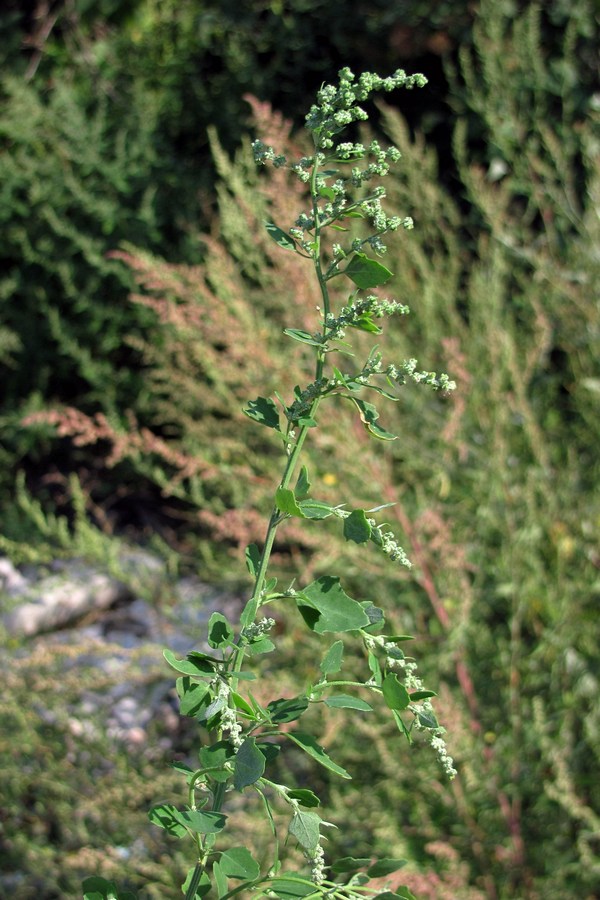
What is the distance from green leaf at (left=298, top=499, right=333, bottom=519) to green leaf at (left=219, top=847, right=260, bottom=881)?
25 cm

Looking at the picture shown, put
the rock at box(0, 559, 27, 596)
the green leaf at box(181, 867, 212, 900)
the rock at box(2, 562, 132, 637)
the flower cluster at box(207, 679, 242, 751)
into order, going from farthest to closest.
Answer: the rock at box(0, 559, 27, 596)
the rock at box(2, 562, 132, 637)
the green leaf at box(181, 867, 212, 900)
the flower cluster at box(207, 679, 242, 751)

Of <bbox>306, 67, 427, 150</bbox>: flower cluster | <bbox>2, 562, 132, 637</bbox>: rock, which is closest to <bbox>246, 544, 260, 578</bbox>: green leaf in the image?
<bbox>306, 67, 427, 150</bbox>: flower cluster

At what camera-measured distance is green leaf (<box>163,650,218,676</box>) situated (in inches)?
27.6

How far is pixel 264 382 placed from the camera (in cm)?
266

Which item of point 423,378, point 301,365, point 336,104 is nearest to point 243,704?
point 423,378

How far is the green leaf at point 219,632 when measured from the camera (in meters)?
0.74

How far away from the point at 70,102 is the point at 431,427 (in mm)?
1851

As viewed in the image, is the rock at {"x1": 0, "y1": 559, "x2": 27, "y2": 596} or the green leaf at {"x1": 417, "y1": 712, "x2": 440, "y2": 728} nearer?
the green leaf at {"x1": 417, "y1": 712, "x2": 440, "y2": 728}

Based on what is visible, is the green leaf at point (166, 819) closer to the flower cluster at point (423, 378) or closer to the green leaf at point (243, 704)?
the green leaf at point (243, 704)

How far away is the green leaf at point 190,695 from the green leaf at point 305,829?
0.35ft

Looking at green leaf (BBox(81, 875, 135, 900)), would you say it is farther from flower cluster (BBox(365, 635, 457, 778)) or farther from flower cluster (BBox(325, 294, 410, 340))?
flower cluster (BBox(325, 294, 410, 340))

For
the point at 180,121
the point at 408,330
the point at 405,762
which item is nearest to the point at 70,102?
the point at 180,121

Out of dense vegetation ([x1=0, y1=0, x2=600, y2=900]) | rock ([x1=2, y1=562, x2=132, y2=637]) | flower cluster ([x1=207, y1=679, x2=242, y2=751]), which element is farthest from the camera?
rock ([x1=2, y1=562, x2=132, y2=637])

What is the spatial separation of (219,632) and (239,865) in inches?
6.7
